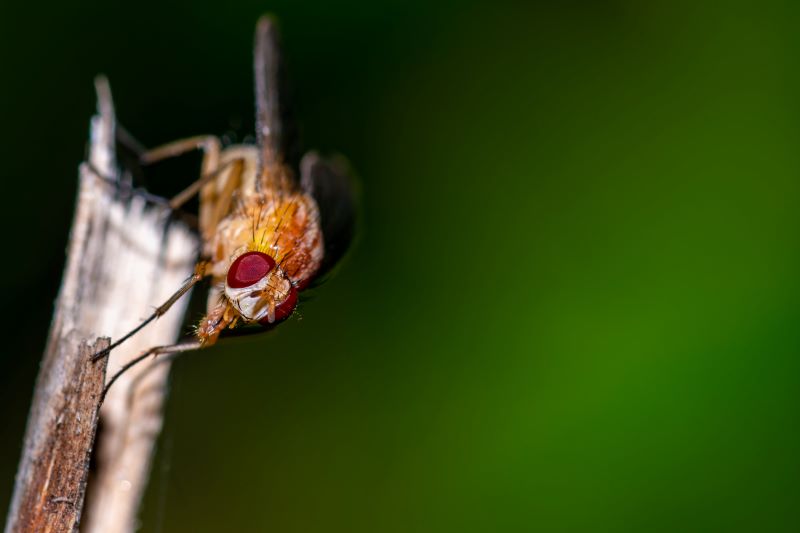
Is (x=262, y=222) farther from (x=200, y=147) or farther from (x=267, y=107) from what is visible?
(x=200, y=147)

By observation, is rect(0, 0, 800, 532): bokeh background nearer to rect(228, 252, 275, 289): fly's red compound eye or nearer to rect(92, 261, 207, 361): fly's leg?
rect(92, 261, 207, 361): fly's leg

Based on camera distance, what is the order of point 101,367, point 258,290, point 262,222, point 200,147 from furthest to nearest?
point 200,147, point 262,222, point 258,290, point 101,367

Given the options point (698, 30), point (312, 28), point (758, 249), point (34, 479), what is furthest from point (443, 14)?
point (34, 479)

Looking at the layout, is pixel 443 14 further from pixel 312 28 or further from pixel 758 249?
pixel 758 249

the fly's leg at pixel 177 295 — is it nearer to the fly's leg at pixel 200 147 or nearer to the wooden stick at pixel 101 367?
the wooden stick at pixel 101 367

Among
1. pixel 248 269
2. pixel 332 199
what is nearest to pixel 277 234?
pixel 248 269

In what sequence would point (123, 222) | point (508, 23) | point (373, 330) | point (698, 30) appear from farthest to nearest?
point (508, 23), point (698, 30), point (373, 330), point (123, 222)

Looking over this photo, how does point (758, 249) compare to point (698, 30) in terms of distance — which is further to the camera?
point (698, 30)
